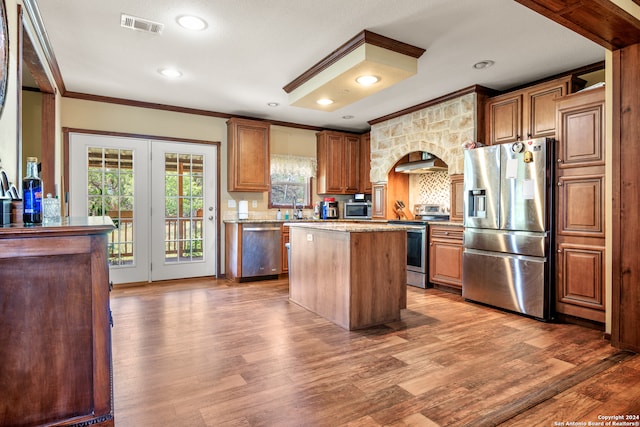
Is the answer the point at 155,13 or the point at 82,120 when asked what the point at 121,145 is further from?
the point at 155,13

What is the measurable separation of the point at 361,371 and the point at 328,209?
13.7 ft

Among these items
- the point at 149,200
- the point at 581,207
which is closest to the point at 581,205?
the point at 581,207

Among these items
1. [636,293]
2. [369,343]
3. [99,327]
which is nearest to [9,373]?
[99,327]

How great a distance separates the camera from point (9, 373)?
1379 millimetres

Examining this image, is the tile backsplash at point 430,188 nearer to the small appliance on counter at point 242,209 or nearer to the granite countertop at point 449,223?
the granite countertop at point 449,223

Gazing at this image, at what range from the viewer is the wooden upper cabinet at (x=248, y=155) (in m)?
5.41

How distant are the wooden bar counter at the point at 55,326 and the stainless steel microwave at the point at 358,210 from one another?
200 inches

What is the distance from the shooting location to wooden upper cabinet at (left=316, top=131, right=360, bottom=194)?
6301 millimetres

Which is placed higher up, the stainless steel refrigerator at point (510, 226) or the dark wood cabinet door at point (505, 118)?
the dark wood cabinet door at point (505, 118)

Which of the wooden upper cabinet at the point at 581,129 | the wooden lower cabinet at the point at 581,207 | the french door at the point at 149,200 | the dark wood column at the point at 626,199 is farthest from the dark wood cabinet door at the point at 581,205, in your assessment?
the french door at the point at 149,200

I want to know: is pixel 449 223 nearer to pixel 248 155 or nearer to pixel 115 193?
pixel 248 155

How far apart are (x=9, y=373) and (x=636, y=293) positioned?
11.9 ft

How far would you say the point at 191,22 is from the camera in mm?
2830

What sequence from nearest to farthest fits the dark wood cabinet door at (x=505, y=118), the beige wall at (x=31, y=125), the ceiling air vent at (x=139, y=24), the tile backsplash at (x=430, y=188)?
the ceiling air vent at (x=139, y=24)
the dark wood cabinet door at (x=505, y=118)
the beige wall at (x=31, y=125)
the tile backsplash at (x=430, y=188)
